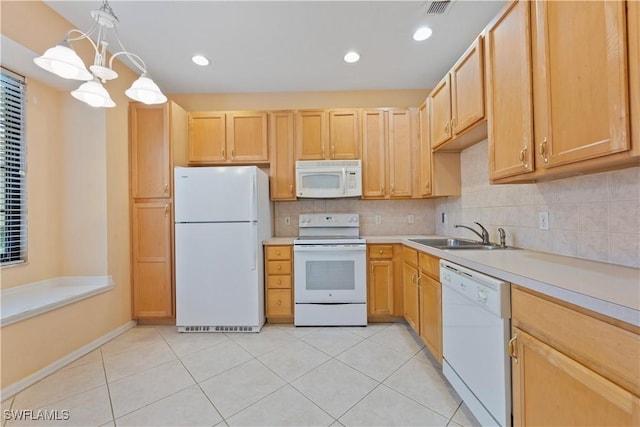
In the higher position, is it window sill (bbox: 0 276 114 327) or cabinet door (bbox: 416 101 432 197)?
cabinet door (bbox: 416 101 432 197)

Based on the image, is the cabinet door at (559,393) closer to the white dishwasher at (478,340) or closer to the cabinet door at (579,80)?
the white dishwasher at (478,340)

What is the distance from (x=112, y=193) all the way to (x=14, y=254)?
2.66 ft

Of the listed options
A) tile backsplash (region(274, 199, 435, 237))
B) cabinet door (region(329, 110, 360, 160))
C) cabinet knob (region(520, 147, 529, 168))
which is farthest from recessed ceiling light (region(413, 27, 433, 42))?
tile backsplash (region(274, 199, 435, 237))

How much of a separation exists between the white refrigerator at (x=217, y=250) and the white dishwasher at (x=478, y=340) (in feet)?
5.57

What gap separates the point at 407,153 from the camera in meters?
2.86

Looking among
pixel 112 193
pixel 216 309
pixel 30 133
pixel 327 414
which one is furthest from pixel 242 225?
pixel 30 133

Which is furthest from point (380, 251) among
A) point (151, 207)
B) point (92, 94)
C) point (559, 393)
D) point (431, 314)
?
point (92, 94)

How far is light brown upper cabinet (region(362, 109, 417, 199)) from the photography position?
2.86 m

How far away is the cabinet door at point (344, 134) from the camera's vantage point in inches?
113

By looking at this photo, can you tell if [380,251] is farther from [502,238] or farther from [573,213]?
[573,213]

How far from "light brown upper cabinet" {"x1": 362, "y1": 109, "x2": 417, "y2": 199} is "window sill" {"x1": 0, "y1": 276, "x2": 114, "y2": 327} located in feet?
9.11

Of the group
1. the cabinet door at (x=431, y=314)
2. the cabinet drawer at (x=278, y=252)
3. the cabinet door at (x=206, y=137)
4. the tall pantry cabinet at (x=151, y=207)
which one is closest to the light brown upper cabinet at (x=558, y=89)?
the cabinet door at (x=431, y=314)

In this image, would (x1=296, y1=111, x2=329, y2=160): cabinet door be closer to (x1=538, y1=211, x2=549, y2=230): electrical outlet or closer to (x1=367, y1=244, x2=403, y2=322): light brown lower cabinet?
(x1=367, y1=244, x2=403, y2=322): light brown lower cabinet

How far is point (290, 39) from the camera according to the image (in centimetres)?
220
